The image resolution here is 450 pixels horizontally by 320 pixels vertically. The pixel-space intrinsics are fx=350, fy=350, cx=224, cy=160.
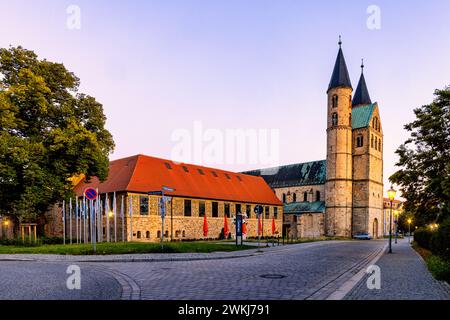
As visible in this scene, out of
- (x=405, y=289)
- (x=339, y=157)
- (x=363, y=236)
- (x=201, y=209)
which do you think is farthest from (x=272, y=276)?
(x=339, y=157)

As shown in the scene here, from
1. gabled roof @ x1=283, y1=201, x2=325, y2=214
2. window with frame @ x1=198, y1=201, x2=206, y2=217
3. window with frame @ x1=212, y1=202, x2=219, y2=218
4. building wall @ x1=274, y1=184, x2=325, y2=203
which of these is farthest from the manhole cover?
building wall @ x1=274, y1=184, x2=325, y2=203

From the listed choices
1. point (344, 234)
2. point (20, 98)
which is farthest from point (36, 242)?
point (344, 234)

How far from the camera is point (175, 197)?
39.1 metres

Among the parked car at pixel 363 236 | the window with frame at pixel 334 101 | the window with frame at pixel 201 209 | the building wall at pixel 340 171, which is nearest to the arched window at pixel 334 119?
the building wall at pixel 340 171

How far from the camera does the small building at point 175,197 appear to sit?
3509 cm

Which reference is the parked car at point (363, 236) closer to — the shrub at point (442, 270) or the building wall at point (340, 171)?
the building wall at point (340, 171)

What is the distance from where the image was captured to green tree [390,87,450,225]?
20234 mm

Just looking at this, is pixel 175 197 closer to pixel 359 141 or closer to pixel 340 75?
pixel 359 141

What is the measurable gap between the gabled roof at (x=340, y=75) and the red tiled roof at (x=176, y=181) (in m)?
22.6

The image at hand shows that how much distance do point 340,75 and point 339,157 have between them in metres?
13.8

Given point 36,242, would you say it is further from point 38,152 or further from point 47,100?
point 47,100
